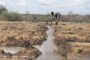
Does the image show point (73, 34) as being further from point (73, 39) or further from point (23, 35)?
point (23, 35)

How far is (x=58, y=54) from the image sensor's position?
26625 millimetres

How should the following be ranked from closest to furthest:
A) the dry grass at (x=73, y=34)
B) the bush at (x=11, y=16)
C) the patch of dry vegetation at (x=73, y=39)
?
the patch of dry vegetation at (x=73, y=39), the dry grass at (x=73, y=34), the bush at (x=11, y=16)

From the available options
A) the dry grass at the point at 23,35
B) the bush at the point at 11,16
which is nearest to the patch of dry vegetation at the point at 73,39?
the dry grass at the point at 23,35

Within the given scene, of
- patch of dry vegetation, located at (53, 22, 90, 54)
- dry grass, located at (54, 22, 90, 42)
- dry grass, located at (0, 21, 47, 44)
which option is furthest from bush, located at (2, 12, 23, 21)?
patch of dry vegetation, located at (53, 22, 90, 54)

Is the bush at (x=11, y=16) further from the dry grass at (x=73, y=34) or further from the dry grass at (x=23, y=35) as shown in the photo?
the dry grass at (x=23, y=35)

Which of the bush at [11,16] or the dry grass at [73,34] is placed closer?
the dry grass at [73,34]

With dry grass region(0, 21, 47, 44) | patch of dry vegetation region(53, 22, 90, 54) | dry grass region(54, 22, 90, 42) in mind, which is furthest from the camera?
dry grass region(54, 22, 90, 42)

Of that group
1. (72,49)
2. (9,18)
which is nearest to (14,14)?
(9,18)

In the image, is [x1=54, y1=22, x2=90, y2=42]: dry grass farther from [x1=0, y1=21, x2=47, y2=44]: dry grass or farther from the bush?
the bush

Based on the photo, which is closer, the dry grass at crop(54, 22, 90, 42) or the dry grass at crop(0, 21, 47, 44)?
the dry grass at crop(0, 21, 47, 44)

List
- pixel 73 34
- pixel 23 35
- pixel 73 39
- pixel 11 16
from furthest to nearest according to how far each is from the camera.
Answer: pixel 11 16
pixel 73 34
pixel 23 35
pixel 73 39

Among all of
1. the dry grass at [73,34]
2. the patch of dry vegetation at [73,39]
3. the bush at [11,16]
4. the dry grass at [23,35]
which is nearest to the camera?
the patch of dry vegetation at [73,39]

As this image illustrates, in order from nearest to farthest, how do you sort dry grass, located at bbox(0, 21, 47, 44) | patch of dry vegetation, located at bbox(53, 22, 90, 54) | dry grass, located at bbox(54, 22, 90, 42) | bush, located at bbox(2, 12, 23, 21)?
1. patch of dry vegetation, located at bbox(53, 22, 90, 54)
2. dry grass, located at bbox(0, 21, 47, 44)
3. dry grass, located at bbox(54, 22, 90, 42)
4. bush, located at bbox(2, 12, 23, 21)

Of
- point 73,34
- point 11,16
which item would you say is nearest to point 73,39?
point 73,34
